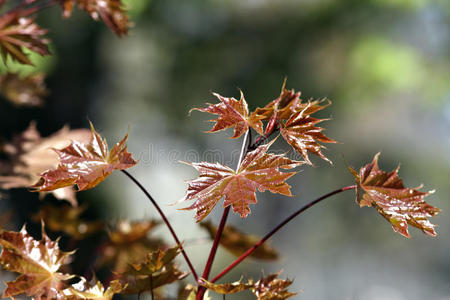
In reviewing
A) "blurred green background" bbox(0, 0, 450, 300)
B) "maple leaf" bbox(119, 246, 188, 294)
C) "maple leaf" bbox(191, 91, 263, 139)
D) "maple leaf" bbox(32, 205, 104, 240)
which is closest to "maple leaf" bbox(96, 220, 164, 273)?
"maple leaf" bbox(32, 205, 104, 240)

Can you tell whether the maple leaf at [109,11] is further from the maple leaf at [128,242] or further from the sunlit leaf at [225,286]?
the sunlit leaf at [225,286]

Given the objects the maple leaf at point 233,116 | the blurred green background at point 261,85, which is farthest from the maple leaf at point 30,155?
the blurred green background at point 261,85

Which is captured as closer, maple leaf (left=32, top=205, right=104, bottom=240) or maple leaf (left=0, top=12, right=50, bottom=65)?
maple leaf (left=0, top=12, right=50, bottom=65)

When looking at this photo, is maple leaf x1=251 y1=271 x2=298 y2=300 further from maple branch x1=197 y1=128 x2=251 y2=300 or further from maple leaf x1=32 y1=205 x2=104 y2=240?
maple leaf x1=32 y1=205 x2=104 y2=240

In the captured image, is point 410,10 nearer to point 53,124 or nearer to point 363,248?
point 53,124

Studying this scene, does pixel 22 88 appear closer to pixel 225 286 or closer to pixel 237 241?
pixel 237 241

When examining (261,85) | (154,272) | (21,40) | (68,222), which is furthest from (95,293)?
(261,85)

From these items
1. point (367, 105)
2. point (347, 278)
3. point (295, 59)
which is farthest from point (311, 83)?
point (347, 278)
